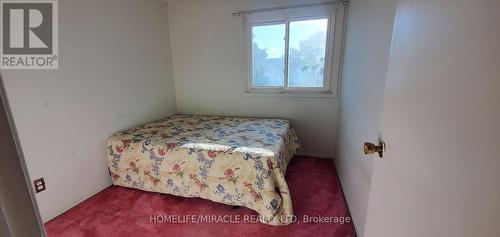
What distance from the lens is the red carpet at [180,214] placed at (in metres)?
1.59

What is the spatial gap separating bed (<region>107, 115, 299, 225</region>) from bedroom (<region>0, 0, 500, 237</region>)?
1 centimetres

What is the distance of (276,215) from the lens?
1652 millimetres

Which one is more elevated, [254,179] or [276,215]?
[254,179]

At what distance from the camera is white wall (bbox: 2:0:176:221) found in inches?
62.8

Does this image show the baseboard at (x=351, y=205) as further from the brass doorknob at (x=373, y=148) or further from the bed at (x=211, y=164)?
the brass doorknob at (x=373, y=148)

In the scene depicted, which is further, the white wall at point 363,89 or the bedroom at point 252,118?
the white wall at point 363,89

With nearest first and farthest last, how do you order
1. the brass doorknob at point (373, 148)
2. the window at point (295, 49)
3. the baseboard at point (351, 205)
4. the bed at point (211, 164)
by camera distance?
the brass doorknob at point (373, 148) → the baseboard at point (351, 205) → the bed at point (211, 164) → the window at point (295, 49)

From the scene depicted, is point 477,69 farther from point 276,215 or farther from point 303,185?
point 303,185

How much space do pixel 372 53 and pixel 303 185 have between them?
1.39 meters

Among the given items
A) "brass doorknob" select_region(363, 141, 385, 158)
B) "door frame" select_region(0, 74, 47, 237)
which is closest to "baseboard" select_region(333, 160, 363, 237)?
"brass doorknob" select_region(363, 141, 385, 158)

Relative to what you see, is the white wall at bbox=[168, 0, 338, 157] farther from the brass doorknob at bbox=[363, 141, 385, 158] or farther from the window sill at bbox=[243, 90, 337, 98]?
the brass doorknob at bbox=[363, 141, 385, 158]

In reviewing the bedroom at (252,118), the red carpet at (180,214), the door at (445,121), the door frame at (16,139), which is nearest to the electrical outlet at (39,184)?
the bedroom at (252,118)

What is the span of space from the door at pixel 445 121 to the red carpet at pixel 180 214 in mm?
1066

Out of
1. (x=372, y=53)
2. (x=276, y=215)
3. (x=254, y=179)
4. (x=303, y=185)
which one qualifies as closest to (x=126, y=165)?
(x=254, y=179)
